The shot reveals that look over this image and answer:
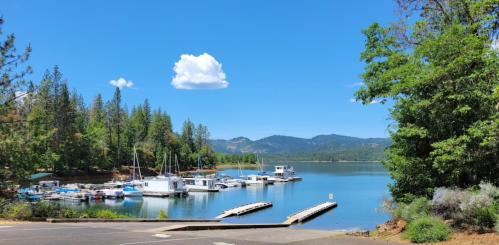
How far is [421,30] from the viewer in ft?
53.9

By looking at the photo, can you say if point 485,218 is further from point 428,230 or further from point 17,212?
point 17,212

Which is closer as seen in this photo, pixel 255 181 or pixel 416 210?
pixel 416 210

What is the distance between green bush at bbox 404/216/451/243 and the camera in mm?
10766

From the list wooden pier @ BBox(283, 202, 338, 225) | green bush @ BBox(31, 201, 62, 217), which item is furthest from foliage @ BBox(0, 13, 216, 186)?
wooden pier @ BBox(283, 202, 338, 225)

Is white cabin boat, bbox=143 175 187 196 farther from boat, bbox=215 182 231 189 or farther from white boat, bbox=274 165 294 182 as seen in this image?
white boat, bbox=274 165 294 182

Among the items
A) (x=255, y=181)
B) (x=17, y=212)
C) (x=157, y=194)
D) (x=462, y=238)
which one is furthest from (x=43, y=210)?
(x=255, y=181)

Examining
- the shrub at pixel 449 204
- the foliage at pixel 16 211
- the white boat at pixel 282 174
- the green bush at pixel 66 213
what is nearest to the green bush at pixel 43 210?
the green bush at pixel 66 213

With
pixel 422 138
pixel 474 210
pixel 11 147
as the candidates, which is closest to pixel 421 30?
pixel 422 138

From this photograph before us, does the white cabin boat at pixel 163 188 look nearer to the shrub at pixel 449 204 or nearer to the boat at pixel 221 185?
the boat at pixel 221 185

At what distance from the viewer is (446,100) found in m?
12.6

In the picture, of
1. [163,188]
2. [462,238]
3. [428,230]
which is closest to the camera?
[462,238]

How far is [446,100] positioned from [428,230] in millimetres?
4722

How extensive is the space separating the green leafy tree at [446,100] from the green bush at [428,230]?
6.89ft

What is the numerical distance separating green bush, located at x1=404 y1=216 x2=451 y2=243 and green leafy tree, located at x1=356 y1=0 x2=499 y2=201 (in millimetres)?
2100
